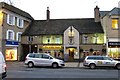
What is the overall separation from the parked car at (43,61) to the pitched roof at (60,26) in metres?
18.0

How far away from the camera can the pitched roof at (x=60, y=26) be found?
4919 centimetres

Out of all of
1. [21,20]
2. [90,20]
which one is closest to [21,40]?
[21,20]

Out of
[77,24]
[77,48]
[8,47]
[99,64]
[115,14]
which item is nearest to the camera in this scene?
[99,64]

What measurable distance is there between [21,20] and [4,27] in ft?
22.3

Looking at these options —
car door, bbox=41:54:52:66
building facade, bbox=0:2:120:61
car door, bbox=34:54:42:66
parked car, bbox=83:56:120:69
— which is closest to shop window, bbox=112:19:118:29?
building facade, bbox=0:2:120:61

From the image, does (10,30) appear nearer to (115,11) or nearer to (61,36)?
(61,36)

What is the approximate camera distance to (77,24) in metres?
51.2

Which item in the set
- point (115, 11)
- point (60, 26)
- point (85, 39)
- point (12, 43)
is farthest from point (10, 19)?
point (115, 11)

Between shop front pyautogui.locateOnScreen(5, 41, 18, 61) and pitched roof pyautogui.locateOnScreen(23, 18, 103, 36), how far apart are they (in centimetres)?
468

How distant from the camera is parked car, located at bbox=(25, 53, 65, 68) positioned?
30875 millimetres

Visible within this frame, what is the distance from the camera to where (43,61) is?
30953 mm

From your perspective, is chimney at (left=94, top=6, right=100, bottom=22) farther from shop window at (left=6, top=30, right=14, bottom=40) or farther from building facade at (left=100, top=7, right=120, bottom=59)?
shop window at (left=6, top=30, right=14, bottom=40)

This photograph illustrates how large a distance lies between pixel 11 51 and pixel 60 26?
36.5 feet

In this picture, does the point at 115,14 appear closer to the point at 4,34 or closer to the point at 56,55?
the point at 56,55
